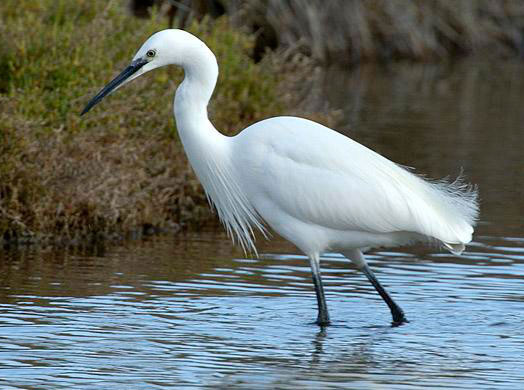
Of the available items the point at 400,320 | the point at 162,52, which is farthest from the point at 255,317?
the point at 162,52

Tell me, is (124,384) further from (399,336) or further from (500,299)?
(500,299)

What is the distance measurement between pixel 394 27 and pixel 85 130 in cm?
1630

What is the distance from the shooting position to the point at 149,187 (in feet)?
35.1

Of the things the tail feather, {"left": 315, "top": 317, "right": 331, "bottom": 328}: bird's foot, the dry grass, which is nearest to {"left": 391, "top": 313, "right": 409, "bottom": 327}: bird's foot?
{"left": 315, "top": 317, "right": 331, "bottom": 328}: bird's foot

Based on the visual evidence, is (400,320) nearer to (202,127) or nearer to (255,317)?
(255,317)

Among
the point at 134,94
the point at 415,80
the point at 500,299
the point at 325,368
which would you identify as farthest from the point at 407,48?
the point at 325,368

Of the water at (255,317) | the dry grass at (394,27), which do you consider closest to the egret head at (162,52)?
the water at (255,317)

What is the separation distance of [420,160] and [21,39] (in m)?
5.35

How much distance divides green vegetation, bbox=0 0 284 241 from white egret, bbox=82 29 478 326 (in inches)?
80.2

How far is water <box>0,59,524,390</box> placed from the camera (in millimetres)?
6730

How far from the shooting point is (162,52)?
26.2ft

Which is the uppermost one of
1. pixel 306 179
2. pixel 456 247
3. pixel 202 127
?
pixel 202 127

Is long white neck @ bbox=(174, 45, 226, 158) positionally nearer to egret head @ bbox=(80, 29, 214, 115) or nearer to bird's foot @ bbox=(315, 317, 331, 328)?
egret head @ bbox=(80, 29, 214, 115)

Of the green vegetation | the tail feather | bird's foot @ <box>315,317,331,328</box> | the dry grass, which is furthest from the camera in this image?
the dry grass
